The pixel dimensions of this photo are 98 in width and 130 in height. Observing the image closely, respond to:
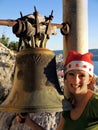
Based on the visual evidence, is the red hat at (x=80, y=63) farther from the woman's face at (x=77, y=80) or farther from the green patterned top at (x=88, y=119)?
the green patterned top at (x=88, y=119)

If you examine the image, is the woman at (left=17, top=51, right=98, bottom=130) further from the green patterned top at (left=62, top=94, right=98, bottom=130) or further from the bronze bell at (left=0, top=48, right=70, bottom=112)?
the bronze bell at (left=0, top=48, right=70, bottom=112)

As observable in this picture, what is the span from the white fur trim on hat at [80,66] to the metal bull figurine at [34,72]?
0.12m

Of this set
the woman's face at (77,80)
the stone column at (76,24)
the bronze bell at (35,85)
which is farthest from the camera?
the stone column at (76,24)

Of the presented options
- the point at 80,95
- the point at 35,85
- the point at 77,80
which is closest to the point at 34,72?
the point at 35,85

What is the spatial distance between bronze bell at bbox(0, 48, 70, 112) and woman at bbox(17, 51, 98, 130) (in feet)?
0.35

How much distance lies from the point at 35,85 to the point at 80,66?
0.33 meters

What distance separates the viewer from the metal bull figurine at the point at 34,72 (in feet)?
9.40

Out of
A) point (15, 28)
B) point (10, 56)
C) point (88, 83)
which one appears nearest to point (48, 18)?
point (15, 28)

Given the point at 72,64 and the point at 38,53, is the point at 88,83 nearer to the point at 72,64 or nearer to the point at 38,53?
the point at 72,64

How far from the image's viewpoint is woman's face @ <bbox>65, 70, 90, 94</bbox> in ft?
9.89

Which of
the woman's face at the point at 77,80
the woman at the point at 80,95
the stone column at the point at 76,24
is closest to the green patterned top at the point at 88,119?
the woman at the point at 80,95

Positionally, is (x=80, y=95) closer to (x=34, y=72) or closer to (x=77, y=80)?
(x=77, y=80)

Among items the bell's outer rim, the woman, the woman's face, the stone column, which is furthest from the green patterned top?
the stone column

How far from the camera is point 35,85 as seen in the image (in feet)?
9.59
